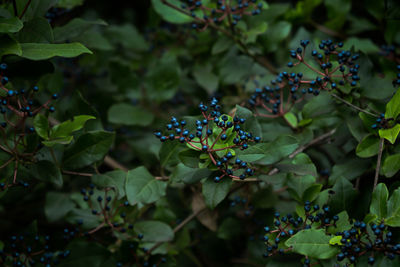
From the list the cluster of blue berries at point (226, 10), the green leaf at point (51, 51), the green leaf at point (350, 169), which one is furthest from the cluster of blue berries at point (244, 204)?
the green leaf at point (51, 51)

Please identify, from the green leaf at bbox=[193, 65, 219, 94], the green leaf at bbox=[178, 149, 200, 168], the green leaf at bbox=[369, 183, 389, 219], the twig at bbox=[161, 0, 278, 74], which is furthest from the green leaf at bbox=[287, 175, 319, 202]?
the green leaf at bbox=[193, 65, 219, 94]

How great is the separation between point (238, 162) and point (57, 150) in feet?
2.27

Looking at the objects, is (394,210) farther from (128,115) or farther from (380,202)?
(128,115)

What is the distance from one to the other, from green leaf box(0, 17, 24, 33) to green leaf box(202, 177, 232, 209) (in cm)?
71

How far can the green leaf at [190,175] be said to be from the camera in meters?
1.35

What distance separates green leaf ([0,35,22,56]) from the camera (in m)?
1.27

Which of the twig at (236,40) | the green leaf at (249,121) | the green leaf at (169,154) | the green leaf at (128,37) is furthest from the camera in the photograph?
the green leaf at (128,37)

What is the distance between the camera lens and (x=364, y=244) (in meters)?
1.17

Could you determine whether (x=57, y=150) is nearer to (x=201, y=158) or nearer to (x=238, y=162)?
(x=201, y=158)

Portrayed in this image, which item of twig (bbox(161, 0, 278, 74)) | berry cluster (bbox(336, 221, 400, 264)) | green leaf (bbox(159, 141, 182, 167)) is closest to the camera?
berry cluster (bbox(336, 221, 400, 264))

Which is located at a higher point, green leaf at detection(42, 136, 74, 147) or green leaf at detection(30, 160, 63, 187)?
green leaf at detection(42, 136, 74, 147)

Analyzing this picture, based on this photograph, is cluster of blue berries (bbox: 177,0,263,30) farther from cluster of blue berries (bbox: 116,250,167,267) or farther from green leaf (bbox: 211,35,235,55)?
cluster of blue berries (bbox: 116,250,167,267)

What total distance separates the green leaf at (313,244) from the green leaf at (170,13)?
1134mm

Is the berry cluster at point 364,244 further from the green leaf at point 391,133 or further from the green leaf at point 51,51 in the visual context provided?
the green leaf at point 51,51
